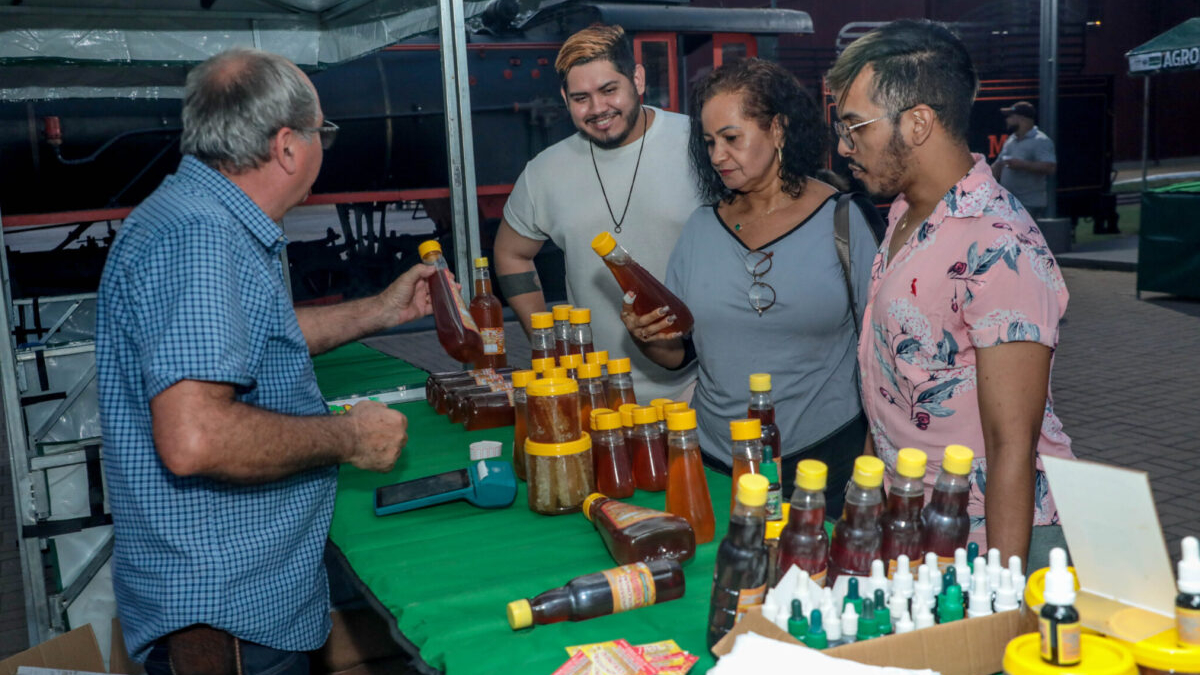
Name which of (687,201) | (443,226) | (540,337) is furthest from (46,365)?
(443,226)

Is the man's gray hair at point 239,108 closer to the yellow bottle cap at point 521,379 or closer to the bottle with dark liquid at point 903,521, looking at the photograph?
the yellow bottle cap at point 521,379

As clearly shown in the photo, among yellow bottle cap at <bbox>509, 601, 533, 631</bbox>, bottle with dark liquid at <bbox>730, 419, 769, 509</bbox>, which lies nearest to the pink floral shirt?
bottle with dark liquid at <bbox>730, 419, 769, 509</bbox>

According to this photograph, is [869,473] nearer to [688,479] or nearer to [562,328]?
[688,479]

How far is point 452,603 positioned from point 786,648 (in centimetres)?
77

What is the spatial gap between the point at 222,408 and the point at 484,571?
0.59 metres

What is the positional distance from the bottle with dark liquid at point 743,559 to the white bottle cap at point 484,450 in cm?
117

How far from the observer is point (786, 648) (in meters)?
1.11

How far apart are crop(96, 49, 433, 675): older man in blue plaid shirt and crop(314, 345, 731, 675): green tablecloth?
8.3 inches

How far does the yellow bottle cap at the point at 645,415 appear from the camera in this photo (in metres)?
1.99

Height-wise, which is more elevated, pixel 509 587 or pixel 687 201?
pixel 687 201

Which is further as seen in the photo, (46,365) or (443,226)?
(443,226)

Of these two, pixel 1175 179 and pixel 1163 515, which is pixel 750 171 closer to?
pixel 1163 515

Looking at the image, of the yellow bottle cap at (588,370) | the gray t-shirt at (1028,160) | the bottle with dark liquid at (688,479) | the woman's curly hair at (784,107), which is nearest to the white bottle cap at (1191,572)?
the bottle with dark liquid at (688,479)

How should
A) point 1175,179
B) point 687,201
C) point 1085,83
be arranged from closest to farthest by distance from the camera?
point 687,201
point 1085,83
point 1175,179
